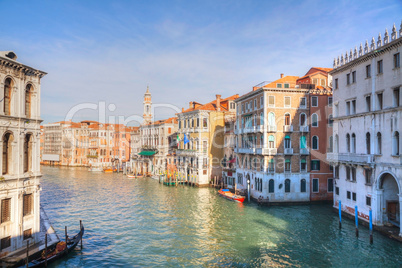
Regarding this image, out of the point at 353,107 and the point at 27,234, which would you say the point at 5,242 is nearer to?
the point at 27,234

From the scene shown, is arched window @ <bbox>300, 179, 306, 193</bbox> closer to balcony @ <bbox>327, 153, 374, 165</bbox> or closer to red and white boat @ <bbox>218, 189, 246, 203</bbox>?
balcony @ <bbox>327, 153, 374, 165</bbox>

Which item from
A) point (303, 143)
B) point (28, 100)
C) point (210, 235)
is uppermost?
point (28, 100)

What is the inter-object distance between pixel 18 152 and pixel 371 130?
20126mm

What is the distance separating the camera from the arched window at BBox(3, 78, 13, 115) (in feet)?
47.6

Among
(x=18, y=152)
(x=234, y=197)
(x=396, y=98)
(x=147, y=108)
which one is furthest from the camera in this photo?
(x=147, y=108)

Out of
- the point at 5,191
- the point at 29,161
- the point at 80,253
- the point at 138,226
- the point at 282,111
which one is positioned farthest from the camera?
the point at 282,111

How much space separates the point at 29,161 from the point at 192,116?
101 feet

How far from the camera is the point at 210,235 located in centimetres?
2069

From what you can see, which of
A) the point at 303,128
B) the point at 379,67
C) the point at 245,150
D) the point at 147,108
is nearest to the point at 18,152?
the point at 379,67

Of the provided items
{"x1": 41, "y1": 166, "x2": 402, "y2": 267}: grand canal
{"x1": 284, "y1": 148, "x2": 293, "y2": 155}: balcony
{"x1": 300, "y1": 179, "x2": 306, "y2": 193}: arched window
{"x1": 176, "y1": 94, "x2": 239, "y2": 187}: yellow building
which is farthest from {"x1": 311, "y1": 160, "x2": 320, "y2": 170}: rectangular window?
{"x1": 176, "y1": 94, "x2": 239, "y2": 187}: yellow building

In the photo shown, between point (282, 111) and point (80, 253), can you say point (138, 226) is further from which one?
point (282, 111)

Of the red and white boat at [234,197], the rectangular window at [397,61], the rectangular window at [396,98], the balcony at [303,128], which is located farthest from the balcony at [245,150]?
the rectangular window at [397,61]

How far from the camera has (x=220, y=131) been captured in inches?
1731

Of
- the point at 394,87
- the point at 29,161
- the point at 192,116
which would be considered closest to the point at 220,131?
the point at 192,116
